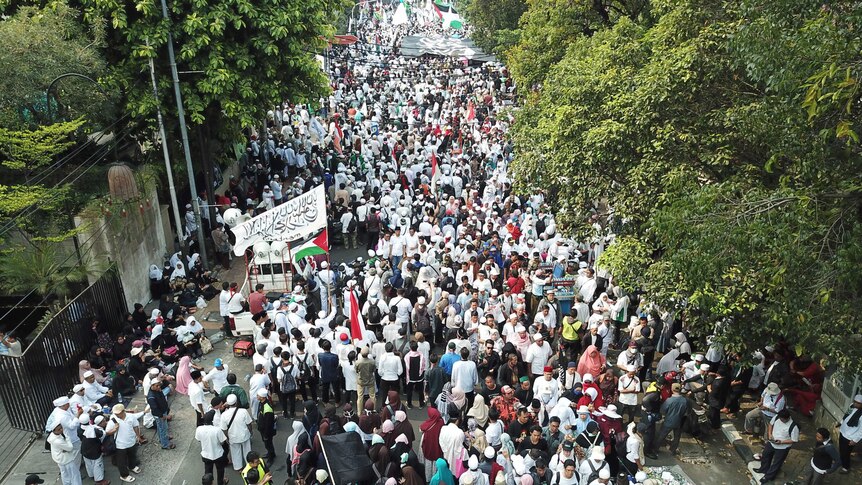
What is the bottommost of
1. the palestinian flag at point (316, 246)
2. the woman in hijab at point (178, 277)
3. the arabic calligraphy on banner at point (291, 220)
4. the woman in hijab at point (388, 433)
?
the woman in hijab at point (178, 277)

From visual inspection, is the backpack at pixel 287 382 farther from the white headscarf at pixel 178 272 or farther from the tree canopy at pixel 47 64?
the tree canopy at pixel 47 64

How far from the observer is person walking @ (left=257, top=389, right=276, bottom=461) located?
10.1 meters

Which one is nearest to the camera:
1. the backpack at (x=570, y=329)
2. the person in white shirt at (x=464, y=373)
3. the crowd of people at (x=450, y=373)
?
the crowd of people at (x=450, y=373)

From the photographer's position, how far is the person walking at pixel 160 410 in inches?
409

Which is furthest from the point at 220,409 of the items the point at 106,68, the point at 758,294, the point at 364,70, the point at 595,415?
the point at 364,70

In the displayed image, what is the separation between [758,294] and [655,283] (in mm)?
1600

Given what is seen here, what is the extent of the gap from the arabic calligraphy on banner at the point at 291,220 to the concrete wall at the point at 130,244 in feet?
8.60

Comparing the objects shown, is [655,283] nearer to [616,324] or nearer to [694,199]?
[694,199]

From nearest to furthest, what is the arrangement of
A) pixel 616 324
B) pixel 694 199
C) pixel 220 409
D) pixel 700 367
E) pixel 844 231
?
pixel 844 231 < pixel 694 199 < pixel 220 409 < pixel 700 367 < pixel 616 324

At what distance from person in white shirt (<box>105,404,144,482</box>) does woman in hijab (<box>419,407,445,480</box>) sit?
3.97 metres

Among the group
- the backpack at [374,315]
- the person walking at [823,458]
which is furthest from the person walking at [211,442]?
the person walking at [823,458]

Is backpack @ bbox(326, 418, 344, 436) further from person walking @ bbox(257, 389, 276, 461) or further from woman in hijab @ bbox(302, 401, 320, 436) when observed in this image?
person walking @ bbox(257, 389, 276, 461)

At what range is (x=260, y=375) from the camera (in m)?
10.5

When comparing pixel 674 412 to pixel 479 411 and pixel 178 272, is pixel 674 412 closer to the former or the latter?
pixel 479 411
